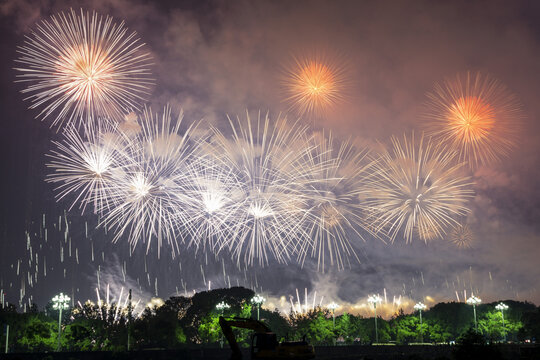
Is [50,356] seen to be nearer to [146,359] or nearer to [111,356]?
[111,356]

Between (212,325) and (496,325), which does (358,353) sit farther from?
(496,325)

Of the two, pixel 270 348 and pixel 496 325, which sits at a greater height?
pixel 270 348

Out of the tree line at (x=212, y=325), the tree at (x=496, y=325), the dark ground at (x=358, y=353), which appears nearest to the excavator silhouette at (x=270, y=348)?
the dark ground at (x=358, y=353)

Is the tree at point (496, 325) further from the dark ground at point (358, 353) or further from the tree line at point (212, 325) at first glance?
the dark ground at point (358, 353)

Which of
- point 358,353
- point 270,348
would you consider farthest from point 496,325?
point 270,348

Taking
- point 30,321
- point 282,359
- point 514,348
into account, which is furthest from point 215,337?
point 282,359

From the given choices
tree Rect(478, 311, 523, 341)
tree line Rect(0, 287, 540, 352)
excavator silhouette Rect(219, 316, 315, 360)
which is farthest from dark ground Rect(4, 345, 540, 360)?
tree Rect(478, 311, 523, 341)

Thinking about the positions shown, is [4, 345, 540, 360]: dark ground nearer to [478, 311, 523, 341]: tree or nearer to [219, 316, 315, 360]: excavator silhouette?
[219, 316, 315, 360]: excavator silhouette

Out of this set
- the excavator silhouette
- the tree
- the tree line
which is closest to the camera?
the excavator silhouette

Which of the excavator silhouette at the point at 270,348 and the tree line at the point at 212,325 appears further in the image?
the tree line at the point at 212,325

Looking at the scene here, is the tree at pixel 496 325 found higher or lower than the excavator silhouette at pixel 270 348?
lower

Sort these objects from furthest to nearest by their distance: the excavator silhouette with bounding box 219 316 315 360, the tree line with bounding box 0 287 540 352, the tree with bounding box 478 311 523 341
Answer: the tree with bounding box 478 311 523 341, the tree line with bounding box 0 287 540 352, the excavator silhouette with bounding box 219 316 315 360

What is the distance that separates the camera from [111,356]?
40500 mm

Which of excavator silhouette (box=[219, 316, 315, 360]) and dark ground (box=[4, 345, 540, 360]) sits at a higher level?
excavator silhouette (box=[219, 316, 315, 360])
